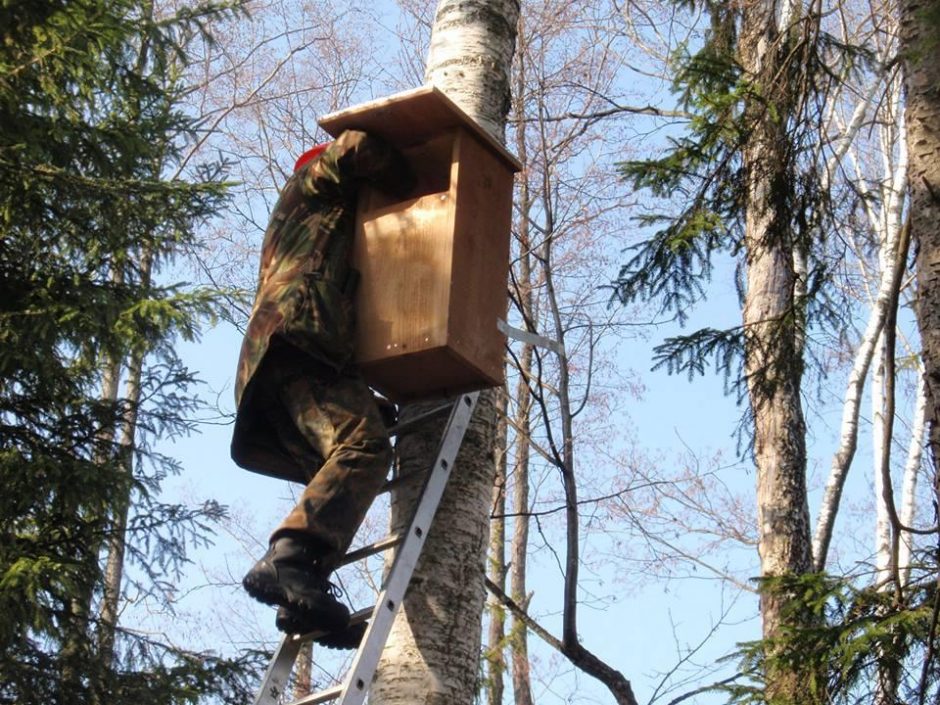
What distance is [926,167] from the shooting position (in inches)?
156

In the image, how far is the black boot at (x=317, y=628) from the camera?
3.71m

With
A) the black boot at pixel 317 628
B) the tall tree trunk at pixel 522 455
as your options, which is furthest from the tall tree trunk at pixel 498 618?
the black boot at pixel 317 628

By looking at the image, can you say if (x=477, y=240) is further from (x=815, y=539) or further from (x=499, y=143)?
(x=815, y=539)

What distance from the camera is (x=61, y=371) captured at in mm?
8070

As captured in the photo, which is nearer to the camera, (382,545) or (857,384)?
(382,545)

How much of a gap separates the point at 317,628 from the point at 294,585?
15 cm

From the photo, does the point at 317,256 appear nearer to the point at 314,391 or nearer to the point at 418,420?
the point at 314,391

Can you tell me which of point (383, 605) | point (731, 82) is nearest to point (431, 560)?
point (383, 605)

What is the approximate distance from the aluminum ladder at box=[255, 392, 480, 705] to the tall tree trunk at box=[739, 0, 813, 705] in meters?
1.51

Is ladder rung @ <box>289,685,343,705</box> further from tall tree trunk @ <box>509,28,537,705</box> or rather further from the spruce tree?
tall tree trunk @ <box>509,28,537,705</box>

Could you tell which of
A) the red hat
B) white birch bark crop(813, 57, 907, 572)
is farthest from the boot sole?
white birch bark crop(813, 57, 907, 572)

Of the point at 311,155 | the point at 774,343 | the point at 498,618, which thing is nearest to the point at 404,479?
the point at 311,155

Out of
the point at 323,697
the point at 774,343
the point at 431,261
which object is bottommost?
the point at 323,697

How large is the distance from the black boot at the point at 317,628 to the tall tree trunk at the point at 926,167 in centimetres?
168
